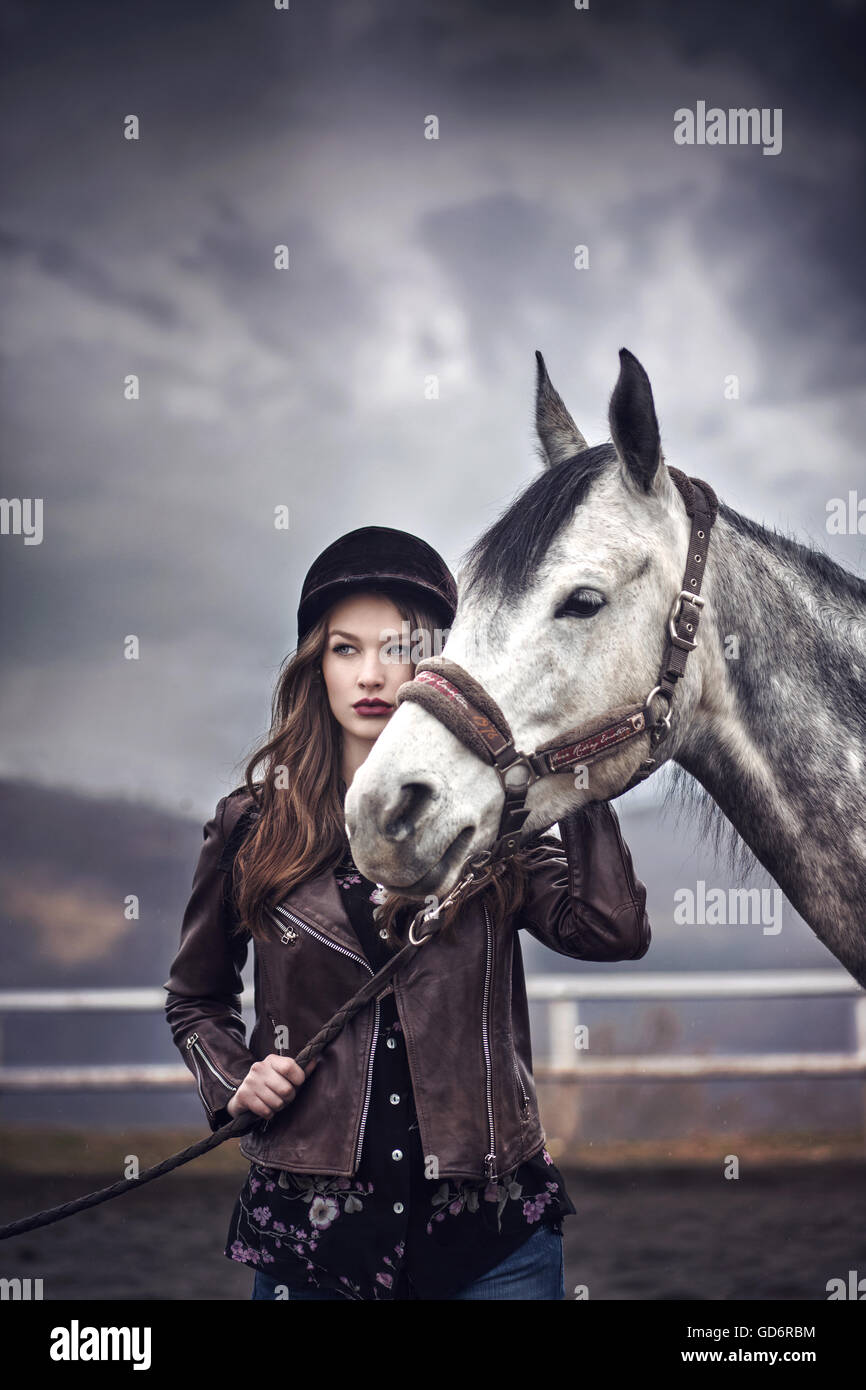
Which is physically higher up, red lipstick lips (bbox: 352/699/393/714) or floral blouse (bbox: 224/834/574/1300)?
red lipstick lips (bbox: 352/699/393/714)

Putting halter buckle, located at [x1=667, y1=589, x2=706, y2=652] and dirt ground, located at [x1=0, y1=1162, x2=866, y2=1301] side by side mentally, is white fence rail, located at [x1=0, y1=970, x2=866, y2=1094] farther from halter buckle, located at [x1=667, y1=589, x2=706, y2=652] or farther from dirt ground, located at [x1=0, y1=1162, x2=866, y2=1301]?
halter buckle, located at [x1=667, y1=589, x2=706, y2=652]

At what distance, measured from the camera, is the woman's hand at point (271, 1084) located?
4.86ft

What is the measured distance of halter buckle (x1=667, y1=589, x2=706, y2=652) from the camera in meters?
1.66

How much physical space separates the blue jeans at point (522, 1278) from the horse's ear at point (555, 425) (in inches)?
56.2

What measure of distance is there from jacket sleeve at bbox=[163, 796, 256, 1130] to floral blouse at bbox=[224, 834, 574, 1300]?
0.60ft

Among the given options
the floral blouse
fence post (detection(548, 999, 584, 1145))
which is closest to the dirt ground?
fence post (detection(548, 999, 584, 1145))

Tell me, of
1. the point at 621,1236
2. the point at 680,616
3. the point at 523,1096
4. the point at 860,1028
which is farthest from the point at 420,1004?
the point at 860,1028

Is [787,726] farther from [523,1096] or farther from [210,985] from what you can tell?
[210,985]

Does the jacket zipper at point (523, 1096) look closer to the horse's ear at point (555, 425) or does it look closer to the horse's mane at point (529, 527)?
the horse's mane at point (529, 527)

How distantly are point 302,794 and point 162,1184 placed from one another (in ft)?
16.2

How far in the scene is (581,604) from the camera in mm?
1616

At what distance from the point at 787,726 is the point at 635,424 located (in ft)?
1.95

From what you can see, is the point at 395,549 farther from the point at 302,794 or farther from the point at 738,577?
the point at 738,577
